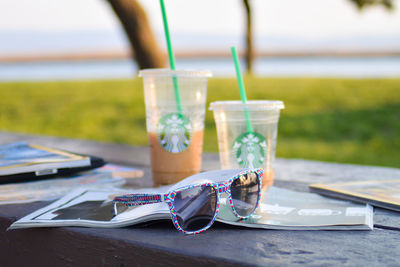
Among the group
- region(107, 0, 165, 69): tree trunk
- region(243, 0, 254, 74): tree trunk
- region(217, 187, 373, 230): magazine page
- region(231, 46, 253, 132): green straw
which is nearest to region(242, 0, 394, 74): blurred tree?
region(243, 0, 254, 74): tree trunk

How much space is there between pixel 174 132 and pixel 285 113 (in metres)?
4.34

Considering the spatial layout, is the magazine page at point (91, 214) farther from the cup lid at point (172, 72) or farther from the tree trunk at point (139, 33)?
the tree trunk at point (139, 33)

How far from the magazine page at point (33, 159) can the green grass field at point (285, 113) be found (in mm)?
3091

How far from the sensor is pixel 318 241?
0.87 m

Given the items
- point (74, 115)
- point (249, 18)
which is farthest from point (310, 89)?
point (74, 115)

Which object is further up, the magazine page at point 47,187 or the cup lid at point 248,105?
the cup lid at point 248,105

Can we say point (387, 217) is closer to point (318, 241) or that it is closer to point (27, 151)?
point (318, 241)

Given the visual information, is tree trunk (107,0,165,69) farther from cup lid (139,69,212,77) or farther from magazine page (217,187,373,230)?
magazine page (217,187,373,230)

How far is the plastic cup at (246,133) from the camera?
4.13 ft

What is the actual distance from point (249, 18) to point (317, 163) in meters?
7.19

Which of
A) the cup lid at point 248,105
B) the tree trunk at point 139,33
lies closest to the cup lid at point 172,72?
the cup lid at point 248,105

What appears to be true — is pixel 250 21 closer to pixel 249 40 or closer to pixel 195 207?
pixel 249 40

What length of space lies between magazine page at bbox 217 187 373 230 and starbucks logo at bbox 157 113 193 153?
0.28 m

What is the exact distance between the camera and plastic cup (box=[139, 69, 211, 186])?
1.27 metres
